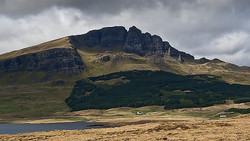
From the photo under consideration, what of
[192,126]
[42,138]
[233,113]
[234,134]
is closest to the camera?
[234,134]

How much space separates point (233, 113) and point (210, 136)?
13921 centimetres

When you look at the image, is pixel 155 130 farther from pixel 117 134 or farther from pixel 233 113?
pixel 233 113

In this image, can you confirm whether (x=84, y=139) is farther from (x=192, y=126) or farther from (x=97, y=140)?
(x=192, y=126)

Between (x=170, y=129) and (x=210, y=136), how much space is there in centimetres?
1099

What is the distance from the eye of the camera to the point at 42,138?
5162 centimetres

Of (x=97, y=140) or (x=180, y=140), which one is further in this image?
(x=97, y=140)

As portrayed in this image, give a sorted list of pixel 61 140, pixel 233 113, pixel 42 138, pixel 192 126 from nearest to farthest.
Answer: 1. pixel 61 140
2. pixel 42 138
3. pixel 192 126
4. pixel 233 113

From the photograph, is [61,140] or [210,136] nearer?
[210,136]

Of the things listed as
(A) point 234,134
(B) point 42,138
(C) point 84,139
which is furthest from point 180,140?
(B) point 42,138

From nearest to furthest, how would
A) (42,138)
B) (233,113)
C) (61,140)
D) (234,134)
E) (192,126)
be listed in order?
(234,134) → (61,140) → (42,138) → (192,126) → (233,113)

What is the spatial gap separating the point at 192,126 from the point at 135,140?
17.1 metres

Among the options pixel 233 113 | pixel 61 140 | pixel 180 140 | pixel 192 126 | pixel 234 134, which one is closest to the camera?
pixel 180 140

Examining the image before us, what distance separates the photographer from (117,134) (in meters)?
52.3

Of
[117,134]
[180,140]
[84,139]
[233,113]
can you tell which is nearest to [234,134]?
[180,140]
